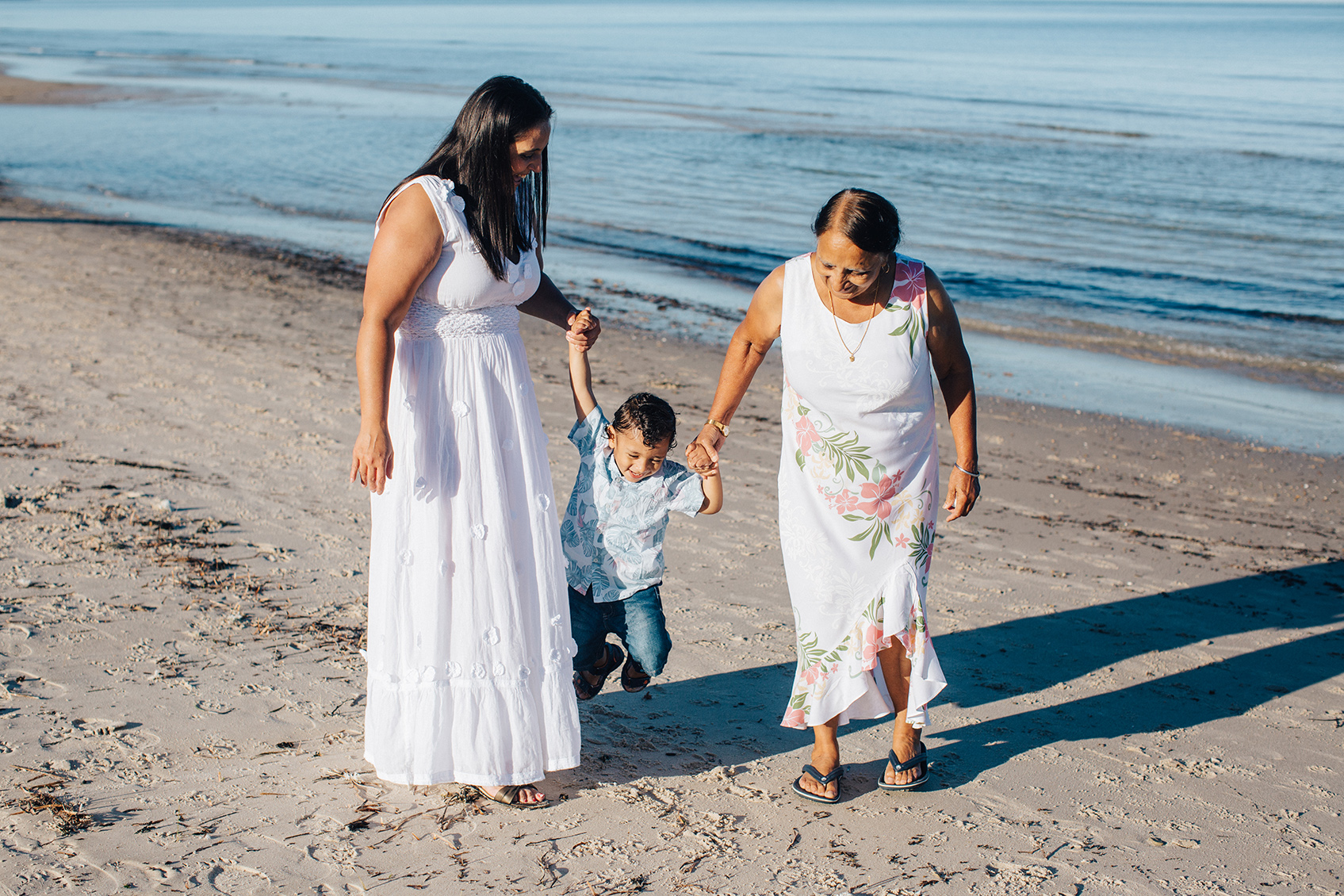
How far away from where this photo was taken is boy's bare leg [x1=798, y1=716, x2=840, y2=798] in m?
3.43

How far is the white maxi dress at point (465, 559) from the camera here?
300 centimetres

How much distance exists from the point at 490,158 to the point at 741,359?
3.42ft

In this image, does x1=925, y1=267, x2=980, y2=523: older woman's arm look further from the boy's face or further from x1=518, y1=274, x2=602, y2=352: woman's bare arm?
x1=518, y1=274, x2=602, y2=352: woman's bare arm

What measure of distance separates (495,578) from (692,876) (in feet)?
3.24

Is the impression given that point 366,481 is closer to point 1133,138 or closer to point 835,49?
point 1133,138

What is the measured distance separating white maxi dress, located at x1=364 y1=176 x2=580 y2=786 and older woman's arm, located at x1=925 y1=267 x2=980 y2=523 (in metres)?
1.17

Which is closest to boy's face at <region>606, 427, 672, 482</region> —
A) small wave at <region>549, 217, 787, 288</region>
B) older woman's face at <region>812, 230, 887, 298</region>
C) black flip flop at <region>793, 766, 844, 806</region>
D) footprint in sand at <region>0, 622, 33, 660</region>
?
older woman's face at <region>812, 230, 887, 298</region>

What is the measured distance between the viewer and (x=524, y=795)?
10.8 feet

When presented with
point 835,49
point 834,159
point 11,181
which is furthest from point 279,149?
point 835,49

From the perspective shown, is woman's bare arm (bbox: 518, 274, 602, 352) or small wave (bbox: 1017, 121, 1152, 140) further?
small wave (bbox: 1017, 121, 1152, 140)

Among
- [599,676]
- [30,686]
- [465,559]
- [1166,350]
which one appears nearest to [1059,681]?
[599,676]

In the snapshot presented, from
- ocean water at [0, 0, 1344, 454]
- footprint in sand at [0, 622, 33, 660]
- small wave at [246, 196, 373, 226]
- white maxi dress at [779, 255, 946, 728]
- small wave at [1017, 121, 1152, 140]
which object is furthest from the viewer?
small wave at [1017, 121, 1152, 140]

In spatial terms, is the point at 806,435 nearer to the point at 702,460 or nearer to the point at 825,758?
the point at 702,460

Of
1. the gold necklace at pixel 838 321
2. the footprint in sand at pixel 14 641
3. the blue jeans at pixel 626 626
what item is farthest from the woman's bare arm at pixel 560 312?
the footprint in sand at pixel 14 641
